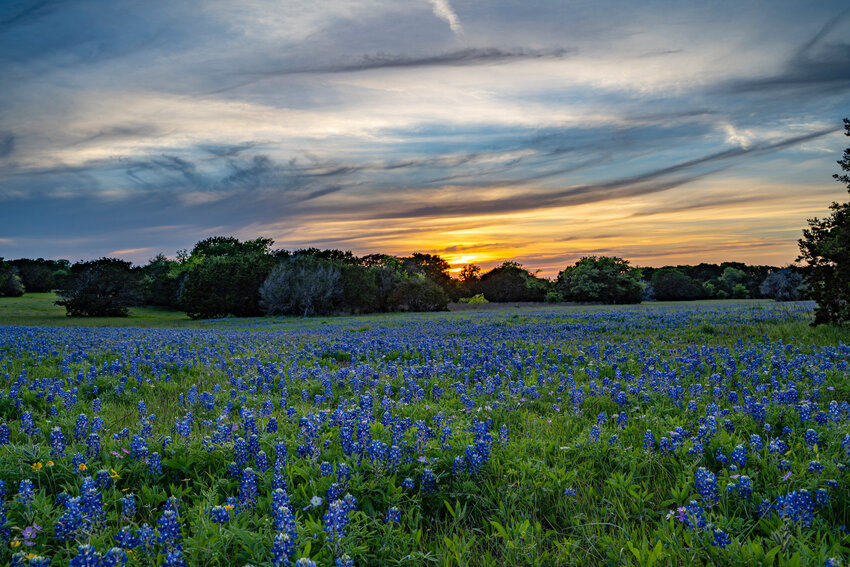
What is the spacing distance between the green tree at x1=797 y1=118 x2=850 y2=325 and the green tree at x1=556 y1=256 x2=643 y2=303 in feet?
166

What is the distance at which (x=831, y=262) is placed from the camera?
14.6 meters

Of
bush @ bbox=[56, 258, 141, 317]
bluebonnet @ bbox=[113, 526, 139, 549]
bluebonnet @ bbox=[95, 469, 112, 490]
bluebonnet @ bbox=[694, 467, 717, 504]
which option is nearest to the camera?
bluebonnet @ bbox=[113, 526, 139, 549]

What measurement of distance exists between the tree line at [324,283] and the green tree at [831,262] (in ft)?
61.6

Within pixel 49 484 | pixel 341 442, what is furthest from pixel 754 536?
pixel 49 484

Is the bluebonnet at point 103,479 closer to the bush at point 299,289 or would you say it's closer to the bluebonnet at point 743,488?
the bluebonnet at point 743,488

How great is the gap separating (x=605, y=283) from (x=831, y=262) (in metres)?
52.9

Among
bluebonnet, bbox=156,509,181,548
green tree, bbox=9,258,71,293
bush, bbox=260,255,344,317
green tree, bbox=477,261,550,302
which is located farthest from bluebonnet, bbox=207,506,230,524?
green tree, bbox=9,258,71,293

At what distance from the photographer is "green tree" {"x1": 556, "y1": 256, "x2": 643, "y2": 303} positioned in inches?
2594

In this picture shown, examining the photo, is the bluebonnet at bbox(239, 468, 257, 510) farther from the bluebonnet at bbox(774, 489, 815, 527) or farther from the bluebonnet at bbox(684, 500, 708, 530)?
the bluebonnet at bbox(774, 489, 815, 527)

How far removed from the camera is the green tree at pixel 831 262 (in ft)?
44.2

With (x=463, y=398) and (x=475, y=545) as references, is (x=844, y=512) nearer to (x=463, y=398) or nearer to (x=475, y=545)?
(x=475, y=545)

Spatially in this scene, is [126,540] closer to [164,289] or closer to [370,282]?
[370,282]

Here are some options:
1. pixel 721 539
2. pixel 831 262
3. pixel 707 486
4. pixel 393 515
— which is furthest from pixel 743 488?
pixel 831 262

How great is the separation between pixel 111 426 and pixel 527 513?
4.80 metres
